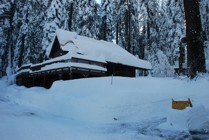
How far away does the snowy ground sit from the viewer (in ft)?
20.6

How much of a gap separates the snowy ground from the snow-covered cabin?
5.71m

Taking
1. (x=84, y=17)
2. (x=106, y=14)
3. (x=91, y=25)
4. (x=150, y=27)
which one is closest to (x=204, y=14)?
(x=84, y=17)

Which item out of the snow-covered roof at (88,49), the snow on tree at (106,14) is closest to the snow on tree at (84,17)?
the snow on tree at (106,14)

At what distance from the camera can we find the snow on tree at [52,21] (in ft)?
108

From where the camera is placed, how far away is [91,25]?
4047 cm

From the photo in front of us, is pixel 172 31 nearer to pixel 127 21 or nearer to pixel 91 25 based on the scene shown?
pixel 127 21

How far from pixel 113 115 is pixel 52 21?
27014 mm

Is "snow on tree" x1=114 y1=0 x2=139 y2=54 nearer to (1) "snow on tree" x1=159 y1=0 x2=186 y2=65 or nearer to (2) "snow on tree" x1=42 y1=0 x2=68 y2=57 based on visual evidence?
(1) "snow on tree" x1=159 y1=0 x2=186 y2=65

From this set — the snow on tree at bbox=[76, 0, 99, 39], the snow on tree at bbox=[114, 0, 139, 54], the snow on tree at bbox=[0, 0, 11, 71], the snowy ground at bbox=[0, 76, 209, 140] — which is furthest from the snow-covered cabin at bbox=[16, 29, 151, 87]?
the snow on tree at bbox=[0, 0, 11, 71]

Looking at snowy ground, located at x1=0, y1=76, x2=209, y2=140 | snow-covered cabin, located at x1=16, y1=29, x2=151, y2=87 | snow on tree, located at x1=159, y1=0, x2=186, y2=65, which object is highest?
snow on tree, located at x1=159, y1=0, x2=186, y2=65

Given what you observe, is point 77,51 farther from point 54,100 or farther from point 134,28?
point 134,28

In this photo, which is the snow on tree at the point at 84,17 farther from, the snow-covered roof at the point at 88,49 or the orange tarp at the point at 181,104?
the orange tarp at the point at 181,104

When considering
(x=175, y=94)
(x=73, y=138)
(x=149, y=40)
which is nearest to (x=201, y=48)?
(x=175, y=94)

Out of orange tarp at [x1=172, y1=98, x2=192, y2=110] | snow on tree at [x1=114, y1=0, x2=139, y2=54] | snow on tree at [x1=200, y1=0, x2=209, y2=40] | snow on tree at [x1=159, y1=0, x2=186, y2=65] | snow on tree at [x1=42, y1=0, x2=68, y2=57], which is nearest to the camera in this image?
orange tarp at [x1=172, y1=98, x2=192, y2=110]
